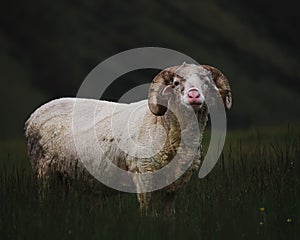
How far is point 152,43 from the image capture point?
7675 cm

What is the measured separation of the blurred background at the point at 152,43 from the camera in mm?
73375

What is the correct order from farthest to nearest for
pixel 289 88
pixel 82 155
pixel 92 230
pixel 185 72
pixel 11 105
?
pixel 289 88 < pixel 11 105 < pixel 82 155 < pixel 185 72 < pixel 92 230

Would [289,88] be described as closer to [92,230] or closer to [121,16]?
[121,16]

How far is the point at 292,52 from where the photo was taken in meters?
86.4

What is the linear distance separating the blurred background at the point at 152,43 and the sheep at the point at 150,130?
58.6 m

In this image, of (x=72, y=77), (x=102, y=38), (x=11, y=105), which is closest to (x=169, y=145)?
(x=11, y=105)

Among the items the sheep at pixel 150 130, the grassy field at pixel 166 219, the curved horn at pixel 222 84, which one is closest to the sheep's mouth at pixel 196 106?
the sheep at pixel 150 130

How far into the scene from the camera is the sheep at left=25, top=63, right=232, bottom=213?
295 inches

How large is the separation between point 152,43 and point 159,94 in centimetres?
6952

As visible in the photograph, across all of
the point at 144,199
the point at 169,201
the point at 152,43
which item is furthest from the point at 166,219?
the point at 152,43

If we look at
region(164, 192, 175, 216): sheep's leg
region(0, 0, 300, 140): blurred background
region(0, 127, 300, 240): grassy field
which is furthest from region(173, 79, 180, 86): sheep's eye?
region(0, 0, 300, 140): blurred background

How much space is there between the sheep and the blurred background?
5859 cm

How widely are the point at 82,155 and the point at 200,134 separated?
5.18 feet

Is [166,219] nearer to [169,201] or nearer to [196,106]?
[169,201]
